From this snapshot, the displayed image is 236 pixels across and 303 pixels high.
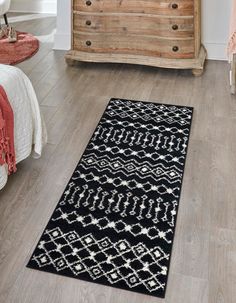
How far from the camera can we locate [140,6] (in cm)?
321

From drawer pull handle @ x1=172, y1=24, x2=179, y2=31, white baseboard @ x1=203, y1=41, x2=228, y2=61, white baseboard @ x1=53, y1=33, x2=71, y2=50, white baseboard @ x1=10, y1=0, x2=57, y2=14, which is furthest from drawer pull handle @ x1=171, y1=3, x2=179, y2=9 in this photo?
white baseboard @ x1=10, y1=0, x2=57, y2=14

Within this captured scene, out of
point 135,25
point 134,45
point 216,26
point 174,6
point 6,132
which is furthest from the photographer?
point 216,26

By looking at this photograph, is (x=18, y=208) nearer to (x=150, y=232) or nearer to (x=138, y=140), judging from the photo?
(x=150, y=232)

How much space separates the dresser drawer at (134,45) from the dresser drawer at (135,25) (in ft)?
0.15

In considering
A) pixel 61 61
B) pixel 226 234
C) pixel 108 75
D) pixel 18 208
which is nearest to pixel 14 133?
pixel 18 208

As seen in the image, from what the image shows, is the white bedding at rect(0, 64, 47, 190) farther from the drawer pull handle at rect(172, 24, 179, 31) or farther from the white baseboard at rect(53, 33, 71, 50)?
the white baseboard at rect(53, 33, 71, 50)

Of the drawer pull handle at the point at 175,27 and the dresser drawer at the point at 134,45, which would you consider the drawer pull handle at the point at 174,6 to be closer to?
the drawer pull handle at the point at 175,27

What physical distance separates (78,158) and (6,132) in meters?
0.58

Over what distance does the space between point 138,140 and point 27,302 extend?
1.35m

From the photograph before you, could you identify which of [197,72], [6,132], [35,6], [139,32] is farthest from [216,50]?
[35,6]

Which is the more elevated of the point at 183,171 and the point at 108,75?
the point at 108,75

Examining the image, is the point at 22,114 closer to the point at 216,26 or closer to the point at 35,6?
the point at 216,26

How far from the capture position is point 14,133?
215 centimetres

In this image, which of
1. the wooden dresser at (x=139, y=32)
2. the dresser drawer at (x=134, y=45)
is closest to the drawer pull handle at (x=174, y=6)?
the wooden dresser at (x=139, y=32)
